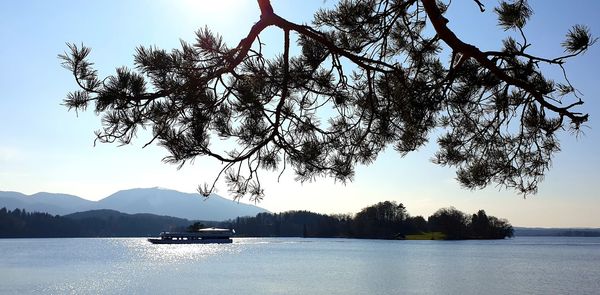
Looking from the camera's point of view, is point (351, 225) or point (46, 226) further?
point (46, 226)

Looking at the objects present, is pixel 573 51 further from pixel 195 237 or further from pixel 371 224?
pixel 371 224

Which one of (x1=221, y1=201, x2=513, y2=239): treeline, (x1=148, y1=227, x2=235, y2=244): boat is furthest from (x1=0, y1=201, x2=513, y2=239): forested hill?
(x1=148, y1=227, x2=235, y2=244): boat

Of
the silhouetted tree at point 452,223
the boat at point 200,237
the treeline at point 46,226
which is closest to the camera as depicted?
the boat at point 200,237

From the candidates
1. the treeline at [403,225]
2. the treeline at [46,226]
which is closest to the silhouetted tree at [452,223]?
the treeline at [403,225]

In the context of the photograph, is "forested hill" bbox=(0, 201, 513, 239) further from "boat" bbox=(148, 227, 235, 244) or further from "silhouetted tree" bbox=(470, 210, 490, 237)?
"boat" bbox=(148, 227, 235, 244)

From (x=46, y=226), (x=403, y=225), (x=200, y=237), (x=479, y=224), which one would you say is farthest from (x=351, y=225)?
(x=46, y=226)

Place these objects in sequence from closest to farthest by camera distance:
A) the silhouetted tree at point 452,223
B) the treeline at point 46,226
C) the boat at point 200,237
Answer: the boat at point 200,237
the silhouetted tree at point 452,223
the treeline at point 46,226

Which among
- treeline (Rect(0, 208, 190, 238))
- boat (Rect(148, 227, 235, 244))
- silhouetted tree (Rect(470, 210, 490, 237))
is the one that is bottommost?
boat (Rect(148, 227, 235, 244))

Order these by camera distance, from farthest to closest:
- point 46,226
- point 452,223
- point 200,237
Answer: point 46,226 < point 452,223 < point 200,237

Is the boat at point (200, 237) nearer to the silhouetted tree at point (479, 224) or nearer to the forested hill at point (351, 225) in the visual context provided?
the forested hill at point (351, 225)

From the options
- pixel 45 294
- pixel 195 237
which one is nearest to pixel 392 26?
pixel 45 294

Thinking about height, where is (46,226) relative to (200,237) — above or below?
above

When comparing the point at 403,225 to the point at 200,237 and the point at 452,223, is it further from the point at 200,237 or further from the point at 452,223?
the point at 200,237

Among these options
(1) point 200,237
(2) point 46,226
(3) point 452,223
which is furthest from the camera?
(2) point 46,226
